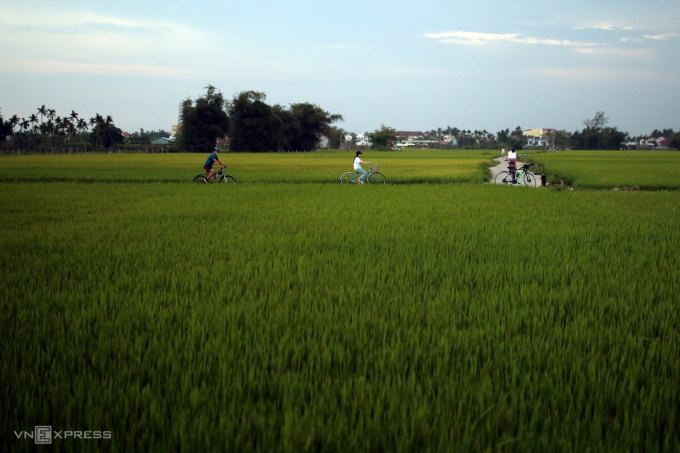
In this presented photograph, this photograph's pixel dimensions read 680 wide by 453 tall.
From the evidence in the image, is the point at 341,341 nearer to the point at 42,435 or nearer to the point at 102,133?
the point at 42,435

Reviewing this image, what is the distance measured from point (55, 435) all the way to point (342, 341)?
1683 mm

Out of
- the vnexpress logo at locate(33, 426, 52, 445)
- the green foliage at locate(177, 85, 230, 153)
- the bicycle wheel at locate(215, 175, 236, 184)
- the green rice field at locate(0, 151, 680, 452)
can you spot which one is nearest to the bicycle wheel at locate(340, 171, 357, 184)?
the bicycle wheel at locate(215, 175, 236, 184)

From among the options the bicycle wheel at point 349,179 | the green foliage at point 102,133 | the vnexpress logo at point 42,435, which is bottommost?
the vnexpress logo at point 42,435

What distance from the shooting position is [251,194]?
14961mm

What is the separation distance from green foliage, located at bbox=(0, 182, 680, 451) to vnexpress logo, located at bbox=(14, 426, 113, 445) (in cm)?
4

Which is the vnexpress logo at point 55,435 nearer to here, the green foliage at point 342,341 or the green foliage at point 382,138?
the green foliage at point 342,341

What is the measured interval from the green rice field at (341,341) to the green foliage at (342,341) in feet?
0.05

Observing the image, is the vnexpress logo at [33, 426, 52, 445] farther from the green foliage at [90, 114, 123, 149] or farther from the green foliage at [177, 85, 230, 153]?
the green foliage at [90, 114, 123, 149]

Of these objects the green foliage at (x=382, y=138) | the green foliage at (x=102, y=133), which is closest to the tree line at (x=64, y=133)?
the green foliage at (x=102, y=133)

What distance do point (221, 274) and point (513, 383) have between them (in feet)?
11.2

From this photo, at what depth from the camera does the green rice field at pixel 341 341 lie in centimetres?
222

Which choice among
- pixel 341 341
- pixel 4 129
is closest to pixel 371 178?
pixel 341 341

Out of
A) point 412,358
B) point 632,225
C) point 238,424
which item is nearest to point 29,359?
point 238,424

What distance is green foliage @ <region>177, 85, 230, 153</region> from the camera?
248 feet
